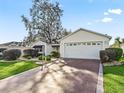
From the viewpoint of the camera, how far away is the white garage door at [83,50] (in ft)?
81.8

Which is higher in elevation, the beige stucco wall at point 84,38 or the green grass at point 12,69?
the beige stucco wall at point 84,38

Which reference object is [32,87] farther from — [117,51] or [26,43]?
[26,43]

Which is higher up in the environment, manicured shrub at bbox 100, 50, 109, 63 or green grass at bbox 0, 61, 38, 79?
manicured shrub at bbox 100, 50, 109, 63

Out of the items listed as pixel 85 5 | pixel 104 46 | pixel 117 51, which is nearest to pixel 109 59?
pixel 117 51

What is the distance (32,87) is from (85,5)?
51.7 feet

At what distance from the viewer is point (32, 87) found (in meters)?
8.48

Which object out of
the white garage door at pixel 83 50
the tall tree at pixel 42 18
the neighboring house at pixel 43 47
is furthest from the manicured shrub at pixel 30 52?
the tall tree at pixel 42 18

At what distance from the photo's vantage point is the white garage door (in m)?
24.9

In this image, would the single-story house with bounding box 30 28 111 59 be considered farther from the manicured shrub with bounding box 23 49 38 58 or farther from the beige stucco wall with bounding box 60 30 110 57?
the manicured shrub with bounding box 23 49 38 58

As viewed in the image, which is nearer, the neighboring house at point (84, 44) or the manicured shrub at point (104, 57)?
the manicured shrub at point (104, 57)

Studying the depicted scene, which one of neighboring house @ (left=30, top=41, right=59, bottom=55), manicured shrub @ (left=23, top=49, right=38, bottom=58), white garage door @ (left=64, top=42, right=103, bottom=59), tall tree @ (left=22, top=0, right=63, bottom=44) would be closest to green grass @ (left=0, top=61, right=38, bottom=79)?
white garage door @ (left=64, top=42, right=103, bottom=59)

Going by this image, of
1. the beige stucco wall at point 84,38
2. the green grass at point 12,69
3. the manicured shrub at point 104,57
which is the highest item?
the beige stucco wall at point 84,38

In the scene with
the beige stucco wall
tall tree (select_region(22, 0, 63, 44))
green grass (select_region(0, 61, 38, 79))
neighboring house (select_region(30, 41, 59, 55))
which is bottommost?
green grass (select_region(0, 61, 38, 79))

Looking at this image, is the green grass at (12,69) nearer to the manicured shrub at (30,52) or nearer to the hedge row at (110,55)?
the hedge row at (110,55)
